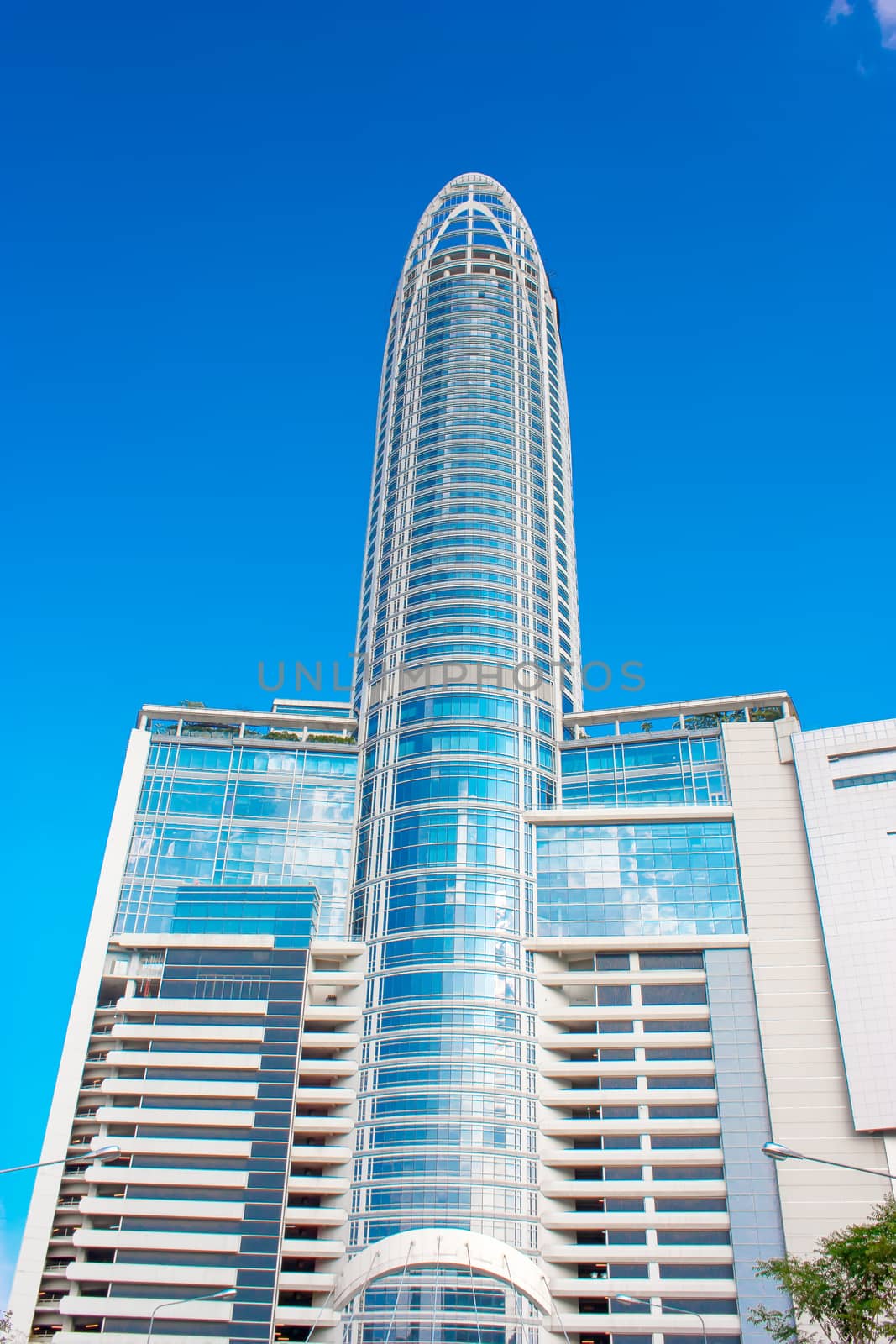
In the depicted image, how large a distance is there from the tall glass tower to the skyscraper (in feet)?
1.22

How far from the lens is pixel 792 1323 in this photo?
8450 centimetres

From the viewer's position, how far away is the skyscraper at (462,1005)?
298 ft

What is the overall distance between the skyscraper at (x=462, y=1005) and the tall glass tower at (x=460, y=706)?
1.22 ft

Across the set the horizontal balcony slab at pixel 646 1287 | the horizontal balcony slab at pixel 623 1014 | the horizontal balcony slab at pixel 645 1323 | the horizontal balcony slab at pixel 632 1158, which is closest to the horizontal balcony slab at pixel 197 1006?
the horizontal balcony slab at pixel 623 1014

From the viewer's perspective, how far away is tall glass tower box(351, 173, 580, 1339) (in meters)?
96.8

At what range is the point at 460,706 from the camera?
118688 mm

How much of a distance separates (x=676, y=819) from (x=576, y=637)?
107ft

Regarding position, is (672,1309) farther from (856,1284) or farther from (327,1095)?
(327,1095)

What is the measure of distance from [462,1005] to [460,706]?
3068 cm

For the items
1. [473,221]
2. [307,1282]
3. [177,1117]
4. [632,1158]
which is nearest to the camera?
[307,1282]

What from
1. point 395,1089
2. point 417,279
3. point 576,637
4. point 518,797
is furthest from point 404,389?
point 395,1089

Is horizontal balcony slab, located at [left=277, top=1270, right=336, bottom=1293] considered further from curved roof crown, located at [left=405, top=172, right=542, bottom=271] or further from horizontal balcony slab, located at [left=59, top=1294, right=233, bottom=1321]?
curved roof crown, located at [left=405, top=172, right=542, bottom=271]

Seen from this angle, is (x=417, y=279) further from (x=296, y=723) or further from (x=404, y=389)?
(x=296, y=723)

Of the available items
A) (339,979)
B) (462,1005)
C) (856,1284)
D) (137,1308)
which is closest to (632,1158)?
(462,1005)
